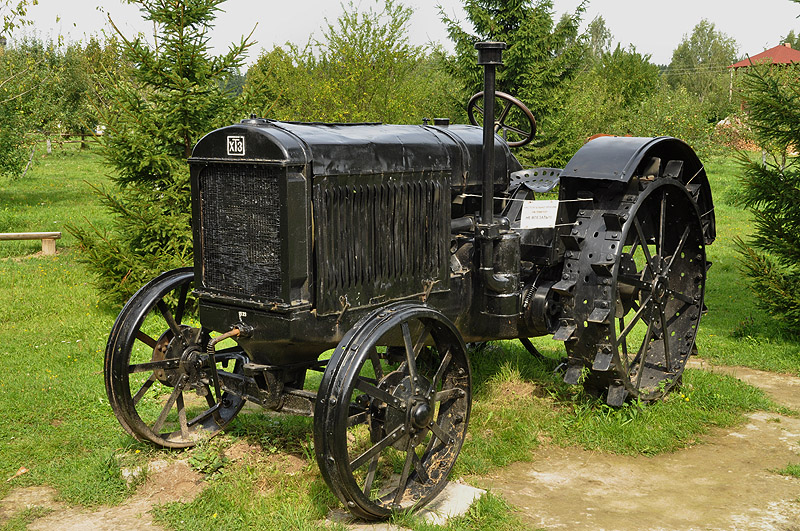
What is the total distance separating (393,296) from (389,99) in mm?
9849

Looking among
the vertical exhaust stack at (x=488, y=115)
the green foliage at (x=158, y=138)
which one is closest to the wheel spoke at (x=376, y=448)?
the vertical exhaust stack at (x=488, y=115)

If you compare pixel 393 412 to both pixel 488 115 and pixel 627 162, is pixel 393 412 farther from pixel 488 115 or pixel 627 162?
pixel 627 162

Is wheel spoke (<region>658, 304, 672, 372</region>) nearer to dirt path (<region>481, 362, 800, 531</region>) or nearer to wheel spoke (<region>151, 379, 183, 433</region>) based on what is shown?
dirt path (<region>481, 362, 800, 531</region>)

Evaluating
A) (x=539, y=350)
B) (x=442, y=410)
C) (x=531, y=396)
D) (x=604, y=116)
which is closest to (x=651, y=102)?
(x=604, y=116)

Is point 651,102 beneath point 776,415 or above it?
above

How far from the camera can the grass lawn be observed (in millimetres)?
4242

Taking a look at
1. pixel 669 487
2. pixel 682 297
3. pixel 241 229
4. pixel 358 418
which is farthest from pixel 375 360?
pixel 682 297

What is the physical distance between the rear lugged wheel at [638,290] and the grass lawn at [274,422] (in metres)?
0.29

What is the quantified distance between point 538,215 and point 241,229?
199 centimetres

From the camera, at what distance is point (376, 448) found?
387 cm

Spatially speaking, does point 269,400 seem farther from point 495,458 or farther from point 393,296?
point 495,458

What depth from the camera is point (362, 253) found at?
169 inches

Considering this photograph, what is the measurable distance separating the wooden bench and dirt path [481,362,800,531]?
375 inches

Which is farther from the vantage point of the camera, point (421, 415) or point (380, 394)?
point (421, 415)
